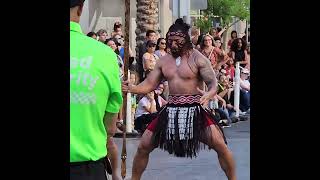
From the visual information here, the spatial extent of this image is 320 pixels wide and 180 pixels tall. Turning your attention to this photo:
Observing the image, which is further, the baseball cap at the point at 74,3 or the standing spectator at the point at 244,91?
the standing spectator at the point at 244,91

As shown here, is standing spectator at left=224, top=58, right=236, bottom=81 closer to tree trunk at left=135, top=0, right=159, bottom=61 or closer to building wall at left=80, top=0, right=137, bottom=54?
tree trunk at left=135, top=0, right=159, bottom=61

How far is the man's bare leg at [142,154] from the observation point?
8.38 metres

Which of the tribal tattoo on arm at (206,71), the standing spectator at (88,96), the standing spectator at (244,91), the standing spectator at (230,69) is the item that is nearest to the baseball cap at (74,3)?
the standing spectator at (88,96)

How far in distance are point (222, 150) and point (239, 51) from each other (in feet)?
32.3

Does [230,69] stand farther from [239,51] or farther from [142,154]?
[142,154]

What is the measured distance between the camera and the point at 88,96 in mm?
3924

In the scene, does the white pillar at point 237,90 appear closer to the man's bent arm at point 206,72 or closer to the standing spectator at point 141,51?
the standing spectator at point 141,51

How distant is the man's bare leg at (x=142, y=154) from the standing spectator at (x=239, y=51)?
30.8 feet

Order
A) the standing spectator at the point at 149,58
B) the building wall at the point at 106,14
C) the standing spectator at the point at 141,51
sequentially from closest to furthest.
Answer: the standing spectator at the point at 149,58 < the standing spectator at the point at 141,51 < the building wall at the point at 106,14

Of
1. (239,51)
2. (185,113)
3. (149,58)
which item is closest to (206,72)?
(185,113)

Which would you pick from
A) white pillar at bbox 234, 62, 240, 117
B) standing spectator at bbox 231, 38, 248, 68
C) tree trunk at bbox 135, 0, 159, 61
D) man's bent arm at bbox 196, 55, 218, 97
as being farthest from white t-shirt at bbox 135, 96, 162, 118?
tree trunk at bbox 135, 0, 159, 61
